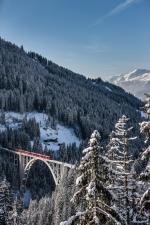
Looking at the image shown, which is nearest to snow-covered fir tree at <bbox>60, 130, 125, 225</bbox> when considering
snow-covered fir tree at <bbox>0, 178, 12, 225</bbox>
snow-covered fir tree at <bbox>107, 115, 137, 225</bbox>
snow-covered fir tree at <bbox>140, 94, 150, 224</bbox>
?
snow-covered fir tree at <bbox>140, 94, 150, 224</bbox>

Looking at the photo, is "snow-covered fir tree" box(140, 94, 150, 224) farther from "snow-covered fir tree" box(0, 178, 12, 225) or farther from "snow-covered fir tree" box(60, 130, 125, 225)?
"snow-covered fir tree" box(0, 178, 12, 225)

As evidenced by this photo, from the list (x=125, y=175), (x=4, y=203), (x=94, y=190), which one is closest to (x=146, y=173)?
(x=94, y=190)

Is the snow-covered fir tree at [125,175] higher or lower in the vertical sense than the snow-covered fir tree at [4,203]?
higher

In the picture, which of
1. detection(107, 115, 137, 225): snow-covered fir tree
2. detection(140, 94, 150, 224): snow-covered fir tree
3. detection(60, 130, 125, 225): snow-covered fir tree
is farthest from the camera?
detection(107, 115, 137, 225): snow-covered fir tree

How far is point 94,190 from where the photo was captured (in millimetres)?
23016

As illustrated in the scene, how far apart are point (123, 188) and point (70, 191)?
82.8 m

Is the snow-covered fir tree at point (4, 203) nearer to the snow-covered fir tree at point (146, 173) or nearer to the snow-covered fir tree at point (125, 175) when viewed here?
the snow-covered fir tree at point (125, 175)

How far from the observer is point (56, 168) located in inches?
7510

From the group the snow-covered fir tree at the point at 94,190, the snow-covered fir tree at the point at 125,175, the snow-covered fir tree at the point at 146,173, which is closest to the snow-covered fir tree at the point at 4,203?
the snow-covered fir tree at the point at 125,175

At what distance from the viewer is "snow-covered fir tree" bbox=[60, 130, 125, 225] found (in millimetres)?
23156

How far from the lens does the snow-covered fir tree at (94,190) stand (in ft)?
76.0

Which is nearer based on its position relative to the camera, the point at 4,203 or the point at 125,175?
the point at 125,175

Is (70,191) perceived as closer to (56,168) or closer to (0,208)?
(0,208)

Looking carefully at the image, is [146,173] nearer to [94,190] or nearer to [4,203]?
[94,190]
